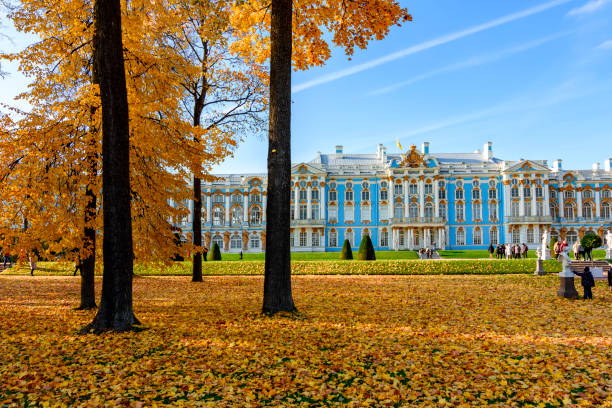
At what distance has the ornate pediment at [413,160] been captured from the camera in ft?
164

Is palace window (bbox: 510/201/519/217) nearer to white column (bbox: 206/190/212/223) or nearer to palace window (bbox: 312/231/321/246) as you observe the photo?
palace window (bbox: 312/231/321/246)

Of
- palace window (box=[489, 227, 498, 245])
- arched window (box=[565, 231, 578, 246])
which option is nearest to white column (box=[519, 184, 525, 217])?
palace window (box=[489, 227, 498, 245])

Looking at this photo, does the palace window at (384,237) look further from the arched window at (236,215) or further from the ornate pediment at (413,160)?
the arched window at (236,215)

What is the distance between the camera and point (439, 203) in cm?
4984

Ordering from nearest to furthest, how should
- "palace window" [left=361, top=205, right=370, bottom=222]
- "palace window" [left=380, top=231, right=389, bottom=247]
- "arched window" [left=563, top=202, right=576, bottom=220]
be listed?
"arched window" [left=563, top=202, right=576, bottom=220], "palace window" [left=380, top=231, right=389, bottom=247], "palace window" [left=361, top=205, right=370, bottom=222]

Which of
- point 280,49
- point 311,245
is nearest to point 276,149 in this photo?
point 280,49

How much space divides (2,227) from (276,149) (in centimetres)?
516

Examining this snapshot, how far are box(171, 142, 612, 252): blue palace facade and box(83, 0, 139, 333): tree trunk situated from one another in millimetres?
43793

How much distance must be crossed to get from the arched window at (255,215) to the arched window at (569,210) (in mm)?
34322

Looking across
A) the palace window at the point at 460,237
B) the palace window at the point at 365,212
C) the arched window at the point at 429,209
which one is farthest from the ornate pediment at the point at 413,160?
the palace window at the point at 460,237

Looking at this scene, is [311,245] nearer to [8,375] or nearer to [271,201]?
[271,201]

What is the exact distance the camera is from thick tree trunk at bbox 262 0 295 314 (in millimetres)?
8070

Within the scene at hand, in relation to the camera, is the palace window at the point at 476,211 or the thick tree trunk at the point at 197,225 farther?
the palace window at the point at 476,211

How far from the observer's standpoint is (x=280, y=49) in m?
8.08
